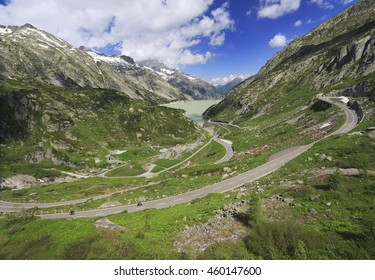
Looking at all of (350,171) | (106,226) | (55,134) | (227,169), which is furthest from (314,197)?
(55,134)

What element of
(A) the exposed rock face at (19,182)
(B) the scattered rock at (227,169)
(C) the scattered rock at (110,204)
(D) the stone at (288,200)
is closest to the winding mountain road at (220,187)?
(C) the scattered rock at (110,204)

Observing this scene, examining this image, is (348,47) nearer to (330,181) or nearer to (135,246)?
(330,181)

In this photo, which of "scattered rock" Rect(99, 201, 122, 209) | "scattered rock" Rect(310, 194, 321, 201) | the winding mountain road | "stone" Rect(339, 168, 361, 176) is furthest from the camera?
"scattered rock" Rect(99, 201, 122, 209)

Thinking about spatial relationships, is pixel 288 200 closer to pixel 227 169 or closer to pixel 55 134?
pixel 227 169

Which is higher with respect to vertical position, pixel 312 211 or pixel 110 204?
pixel 312 211

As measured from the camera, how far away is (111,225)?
31.3 meters

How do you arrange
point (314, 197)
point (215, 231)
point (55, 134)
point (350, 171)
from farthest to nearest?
point (55, 134) < point (350, 171) < point (314, 197) < point (215, 231)

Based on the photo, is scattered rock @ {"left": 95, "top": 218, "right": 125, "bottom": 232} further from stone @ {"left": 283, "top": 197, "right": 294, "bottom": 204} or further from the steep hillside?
the steep hillside

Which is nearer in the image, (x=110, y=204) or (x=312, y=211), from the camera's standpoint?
(x=312, y=211)

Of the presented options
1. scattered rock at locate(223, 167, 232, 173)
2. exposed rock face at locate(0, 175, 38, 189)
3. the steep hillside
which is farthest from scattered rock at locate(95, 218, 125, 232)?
the steep hillside

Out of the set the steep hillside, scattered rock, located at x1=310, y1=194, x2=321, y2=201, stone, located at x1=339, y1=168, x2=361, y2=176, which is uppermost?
the steep hillside

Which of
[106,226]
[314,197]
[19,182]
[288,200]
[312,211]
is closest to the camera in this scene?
[312,211]

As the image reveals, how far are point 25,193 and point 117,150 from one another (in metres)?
70.3
